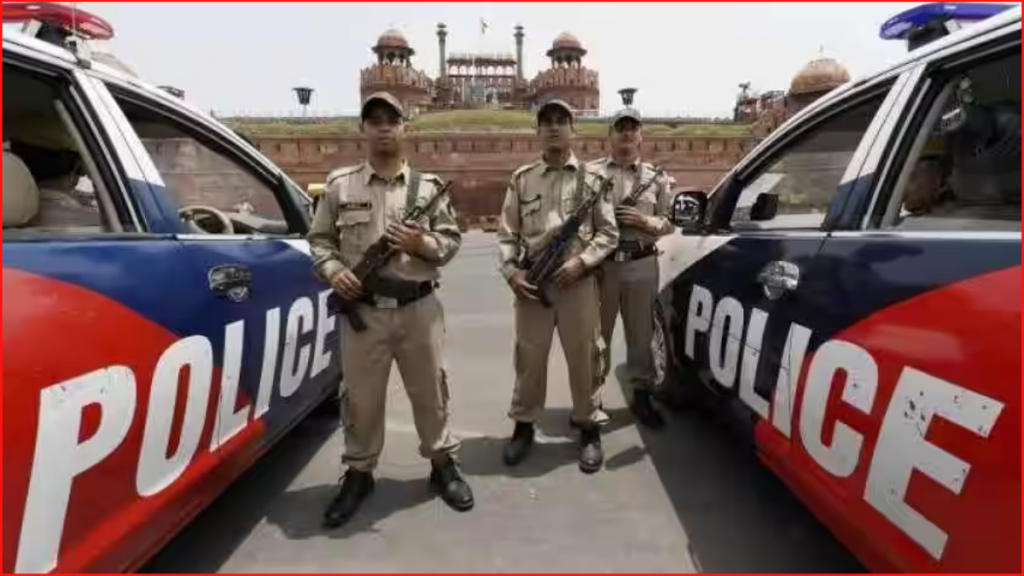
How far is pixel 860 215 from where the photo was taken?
2.07m

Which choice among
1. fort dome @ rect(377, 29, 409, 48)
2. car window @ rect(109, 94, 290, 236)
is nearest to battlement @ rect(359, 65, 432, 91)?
fort dome @ rect(377, 29, 409, 48)

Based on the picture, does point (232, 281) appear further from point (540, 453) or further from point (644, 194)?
point (644, 194)

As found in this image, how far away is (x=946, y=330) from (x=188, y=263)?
76.8 inches

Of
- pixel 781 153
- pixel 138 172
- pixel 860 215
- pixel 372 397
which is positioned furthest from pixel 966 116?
pixel 138 172

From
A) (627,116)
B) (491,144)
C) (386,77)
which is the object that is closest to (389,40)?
(386,77)

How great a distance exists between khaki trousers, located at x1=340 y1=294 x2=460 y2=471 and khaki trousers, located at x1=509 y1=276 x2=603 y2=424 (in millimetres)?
553

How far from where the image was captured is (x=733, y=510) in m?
2.67

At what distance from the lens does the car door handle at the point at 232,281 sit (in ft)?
7.07

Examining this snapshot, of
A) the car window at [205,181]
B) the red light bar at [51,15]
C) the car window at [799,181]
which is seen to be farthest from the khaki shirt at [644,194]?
the red light bar at [51,15]

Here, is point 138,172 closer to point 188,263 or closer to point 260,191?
point 188,263

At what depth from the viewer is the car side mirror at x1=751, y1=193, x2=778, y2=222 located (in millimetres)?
3225

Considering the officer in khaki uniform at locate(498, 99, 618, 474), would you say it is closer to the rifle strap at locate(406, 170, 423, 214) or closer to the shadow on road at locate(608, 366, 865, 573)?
the shadow on road at locate(608, 366, 865, 573)

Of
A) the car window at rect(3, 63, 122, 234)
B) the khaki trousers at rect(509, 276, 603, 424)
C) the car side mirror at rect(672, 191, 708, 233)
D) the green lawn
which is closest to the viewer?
the car window at rect(3, 63, 122, 234)

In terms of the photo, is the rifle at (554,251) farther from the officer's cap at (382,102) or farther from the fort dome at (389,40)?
the fort dome at (389,40)
